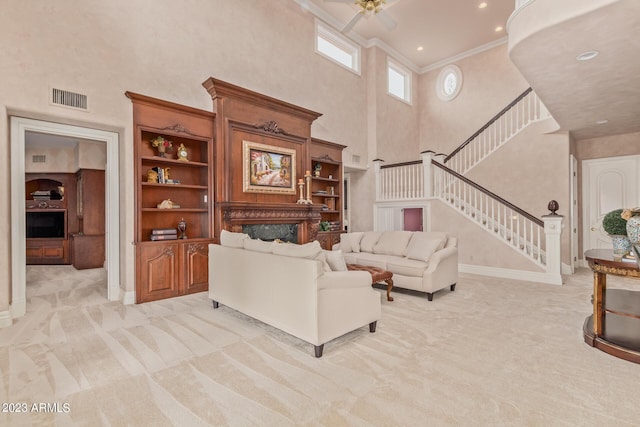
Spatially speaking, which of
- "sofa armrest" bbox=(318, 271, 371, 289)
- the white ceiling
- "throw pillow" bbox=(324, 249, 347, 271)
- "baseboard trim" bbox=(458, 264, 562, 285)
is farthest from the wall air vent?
"baseboard trim" bbox=(458, 264, 562, 285)

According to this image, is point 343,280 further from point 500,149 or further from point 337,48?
point 337,48

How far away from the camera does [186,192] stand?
202 inches

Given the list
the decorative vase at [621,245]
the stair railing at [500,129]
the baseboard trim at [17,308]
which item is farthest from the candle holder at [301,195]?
the decorative vase at [621,245]

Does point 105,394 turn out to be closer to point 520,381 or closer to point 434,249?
point 520,381

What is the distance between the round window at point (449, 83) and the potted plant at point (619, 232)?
7414 mm

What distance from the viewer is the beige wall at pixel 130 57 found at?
363cm

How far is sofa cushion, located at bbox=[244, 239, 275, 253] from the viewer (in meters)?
3.34

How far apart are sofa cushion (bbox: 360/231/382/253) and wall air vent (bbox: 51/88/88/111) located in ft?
15.2

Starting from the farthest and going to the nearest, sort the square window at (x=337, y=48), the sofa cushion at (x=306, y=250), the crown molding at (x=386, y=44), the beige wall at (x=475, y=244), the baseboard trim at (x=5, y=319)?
the square window at (x=337, y=48) → the crown molding at (x=386, y=44) → the beige wall at (x=475, y=244) → the baseboard trim at (x=5, y=319) → the sofa cushion at (x=306, y=250)

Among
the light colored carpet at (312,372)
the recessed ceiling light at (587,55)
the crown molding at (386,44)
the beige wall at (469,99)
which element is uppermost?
the crown molding at (386,44)

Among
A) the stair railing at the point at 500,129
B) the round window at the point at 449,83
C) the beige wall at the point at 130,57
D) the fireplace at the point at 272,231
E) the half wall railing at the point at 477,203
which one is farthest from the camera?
the round window at the point at 449,83

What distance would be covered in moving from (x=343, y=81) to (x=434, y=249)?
5.16m

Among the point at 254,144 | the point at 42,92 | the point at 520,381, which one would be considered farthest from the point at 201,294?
the point at 520,381

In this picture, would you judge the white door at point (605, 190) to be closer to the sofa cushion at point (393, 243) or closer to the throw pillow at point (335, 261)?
the sofa cushion at point (393, 243)
